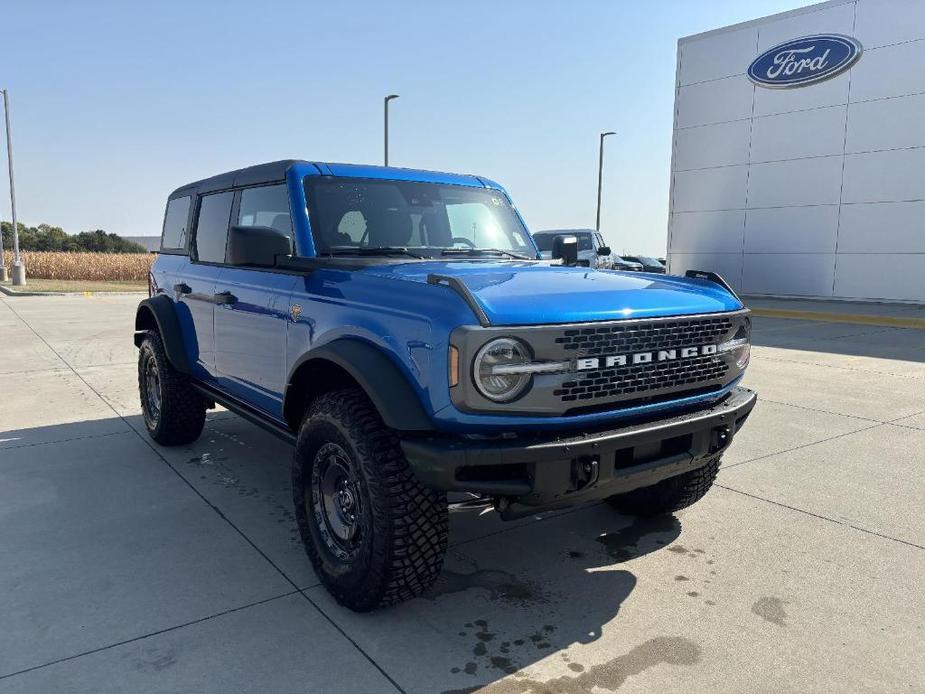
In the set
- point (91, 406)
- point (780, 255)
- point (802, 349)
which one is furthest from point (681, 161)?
point (91, 406)

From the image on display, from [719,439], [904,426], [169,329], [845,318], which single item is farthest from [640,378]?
[845,318]

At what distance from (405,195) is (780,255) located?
1811 cm

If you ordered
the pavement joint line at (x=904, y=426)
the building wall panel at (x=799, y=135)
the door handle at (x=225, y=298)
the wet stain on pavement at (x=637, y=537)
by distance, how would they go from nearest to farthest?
the wet stain on pavement at (x=637, y=537)
the door handle at (x=225, y=298)
the pavement joint line at (x=904, y=426)
the building wall panel at (x=799, y=135)

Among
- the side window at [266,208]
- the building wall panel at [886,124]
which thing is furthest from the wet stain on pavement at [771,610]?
the building wall panel at [886,124]

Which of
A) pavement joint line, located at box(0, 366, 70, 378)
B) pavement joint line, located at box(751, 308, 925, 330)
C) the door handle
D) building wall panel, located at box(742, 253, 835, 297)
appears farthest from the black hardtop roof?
building wall panel, located at box(742, 253, 835, 297)

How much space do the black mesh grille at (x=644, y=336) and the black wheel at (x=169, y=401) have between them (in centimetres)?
338

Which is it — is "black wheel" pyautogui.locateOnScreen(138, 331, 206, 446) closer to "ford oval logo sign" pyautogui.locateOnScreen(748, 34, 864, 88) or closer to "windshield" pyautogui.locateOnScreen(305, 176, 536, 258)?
"windshield" pyautogui.locateOnScreen(305, 176, 536, 258)

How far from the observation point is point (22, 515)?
3.89 meters

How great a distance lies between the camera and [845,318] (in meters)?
14.6

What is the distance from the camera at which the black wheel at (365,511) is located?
2668 mm

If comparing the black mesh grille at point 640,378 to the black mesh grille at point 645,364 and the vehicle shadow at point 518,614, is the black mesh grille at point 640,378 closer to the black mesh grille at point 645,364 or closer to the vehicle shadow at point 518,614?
the black mesh grille at point 645,364

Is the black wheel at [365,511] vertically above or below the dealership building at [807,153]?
below

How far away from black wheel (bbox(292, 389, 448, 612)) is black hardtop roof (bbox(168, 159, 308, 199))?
154cm

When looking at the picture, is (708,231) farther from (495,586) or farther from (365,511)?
(365,511)
